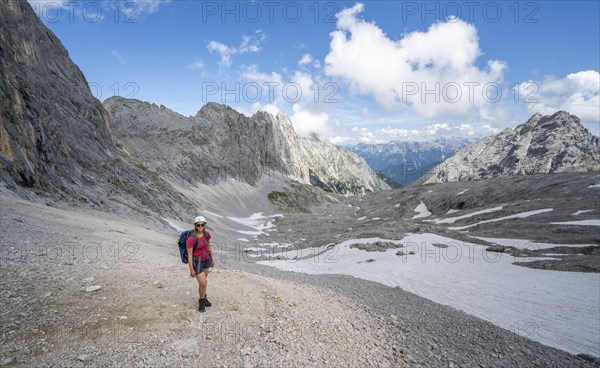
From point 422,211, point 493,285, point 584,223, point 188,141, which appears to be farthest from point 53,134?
point 188,141

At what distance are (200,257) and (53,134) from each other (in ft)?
169

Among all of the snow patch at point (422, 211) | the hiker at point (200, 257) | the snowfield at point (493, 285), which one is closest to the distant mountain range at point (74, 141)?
the hiker at point (200, 257)

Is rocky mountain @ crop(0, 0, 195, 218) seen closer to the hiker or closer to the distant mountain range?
the distant mountain range

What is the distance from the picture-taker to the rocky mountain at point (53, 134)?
34203 millimetres

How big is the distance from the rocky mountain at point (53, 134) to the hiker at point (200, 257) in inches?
1102

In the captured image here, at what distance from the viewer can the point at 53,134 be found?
46219mm

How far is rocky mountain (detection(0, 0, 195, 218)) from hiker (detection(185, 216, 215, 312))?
28.0m

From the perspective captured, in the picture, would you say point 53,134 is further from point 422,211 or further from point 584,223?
point 422,211

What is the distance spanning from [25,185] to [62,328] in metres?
34.3

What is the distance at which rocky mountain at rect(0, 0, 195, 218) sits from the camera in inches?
1347

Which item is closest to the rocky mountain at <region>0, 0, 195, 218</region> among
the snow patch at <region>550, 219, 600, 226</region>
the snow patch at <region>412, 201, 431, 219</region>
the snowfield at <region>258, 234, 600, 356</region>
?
the snowfield at <region>258, 234, 600, 356</region>

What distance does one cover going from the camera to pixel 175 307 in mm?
9633

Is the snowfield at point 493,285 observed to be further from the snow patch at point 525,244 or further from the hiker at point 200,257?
the hiker at point 200,257

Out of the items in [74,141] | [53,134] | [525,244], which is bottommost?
[525,244]
